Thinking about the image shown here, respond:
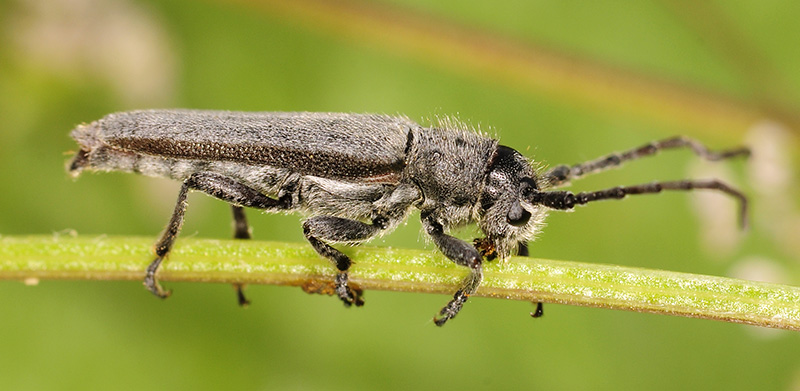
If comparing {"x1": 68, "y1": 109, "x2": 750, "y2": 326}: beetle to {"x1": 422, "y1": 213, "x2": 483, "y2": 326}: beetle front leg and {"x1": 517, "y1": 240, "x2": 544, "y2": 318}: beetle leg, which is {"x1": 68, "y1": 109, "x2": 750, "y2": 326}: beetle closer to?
{"x1": 517, "y1": 240, "x2": 544, "y2": 318}: beetle leg

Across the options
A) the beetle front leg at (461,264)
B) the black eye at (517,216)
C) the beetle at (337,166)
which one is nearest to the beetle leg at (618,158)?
the beetle at (337,166)

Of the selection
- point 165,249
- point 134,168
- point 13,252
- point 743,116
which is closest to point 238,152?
point 134,168

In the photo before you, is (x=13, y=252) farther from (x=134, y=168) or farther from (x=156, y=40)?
(x=156, y=40)

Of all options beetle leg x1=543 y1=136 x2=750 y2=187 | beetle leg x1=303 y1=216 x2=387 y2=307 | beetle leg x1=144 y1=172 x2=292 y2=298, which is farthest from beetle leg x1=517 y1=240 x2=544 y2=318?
beetle leg x1=144 y1=172 x2=292 y2=298

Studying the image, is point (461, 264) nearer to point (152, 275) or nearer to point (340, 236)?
point (340, 236)

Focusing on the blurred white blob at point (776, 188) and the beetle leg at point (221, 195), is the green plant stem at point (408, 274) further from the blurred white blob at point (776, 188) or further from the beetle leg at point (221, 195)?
the blurred white blob at point (776, 188)

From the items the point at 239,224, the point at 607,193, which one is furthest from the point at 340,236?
the point at 607,193
